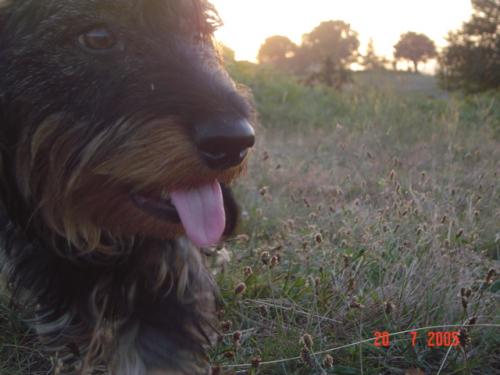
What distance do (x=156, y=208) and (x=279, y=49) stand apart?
116 feet

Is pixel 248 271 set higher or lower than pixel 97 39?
lower

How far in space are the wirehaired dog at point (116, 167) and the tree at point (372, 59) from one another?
11.4m

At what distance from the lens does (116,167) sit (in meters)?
1.89

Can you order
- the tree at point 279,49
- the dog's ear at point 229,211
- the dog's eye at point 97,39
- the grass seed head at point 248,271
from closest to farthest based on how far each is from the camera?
the dog's eye at point 97,39 < the dog's ear at point 229,211 < the grass seed head at point 248,271 < the tree at point 279,49

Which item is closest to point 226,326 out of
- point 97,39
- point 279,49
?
point 97,39

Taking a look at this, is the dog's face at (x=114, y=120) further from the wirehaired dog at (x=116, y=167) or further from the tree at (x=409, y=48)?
the tree at (x=409, y=48)

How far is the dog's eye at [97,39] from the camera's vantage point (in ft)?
6.47

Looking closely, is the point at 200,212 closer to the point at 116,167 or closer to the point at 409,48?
the point at 116,167

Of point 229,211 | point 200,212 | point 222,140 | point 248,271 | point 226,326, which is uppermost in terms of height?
point 222,140

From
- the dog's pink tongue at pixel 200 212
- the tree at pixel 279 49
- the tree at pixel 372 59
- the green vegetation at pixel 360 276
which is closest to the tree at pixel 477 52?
the tree at pixel 372 59
